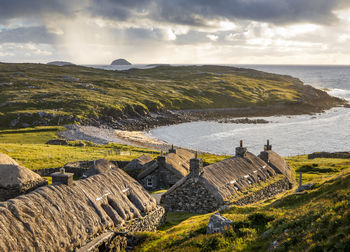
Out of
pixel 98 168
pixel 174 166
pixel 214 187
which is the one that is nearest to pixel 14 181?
pixel 98 168

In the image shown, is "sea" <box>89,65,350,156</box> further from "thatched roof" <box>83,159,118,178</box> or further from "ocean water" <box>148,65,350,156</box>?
"thatched roof" <box>83,159,118,178</box>

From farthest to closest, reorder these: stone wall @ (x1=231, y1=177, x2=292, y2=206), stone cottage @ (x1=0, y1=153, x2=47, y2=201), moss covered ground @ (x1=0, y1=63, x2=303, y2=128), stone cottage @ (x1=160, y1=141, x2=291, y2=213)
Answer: moss covered ground @ (x1=0, y1=63, x2=303, y2=128), stone wall @ (x1=231, y1=177, x2=292, y2=206), stone cottage @ (x1=160, y1=141, x2=291, y2=213), stone cottage @ (x1=0, y1=153, x2=47, y2=201)

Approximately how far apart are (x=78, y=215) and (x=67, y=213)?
691mm

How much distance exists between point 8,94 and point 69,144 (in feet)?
229

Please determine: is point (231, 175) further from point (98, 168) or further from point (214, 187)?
point (98, 168)

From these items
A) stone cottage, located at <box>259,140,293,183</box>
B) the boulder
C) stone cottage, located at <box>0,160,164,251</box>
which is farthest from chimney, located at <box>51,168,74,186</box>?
stone cottage, located at <box>259,140,293,183</box>

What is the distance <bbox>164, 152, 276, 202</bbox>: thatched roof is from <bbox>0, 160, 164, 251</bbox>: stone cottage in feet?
23.6

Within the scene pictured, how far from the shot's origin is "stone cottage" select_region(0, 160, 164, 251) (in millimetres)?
16875

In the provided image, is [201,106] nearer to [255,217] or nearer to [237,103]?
[237,103]

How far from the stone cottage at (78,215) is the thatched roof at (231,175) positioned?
283 inches

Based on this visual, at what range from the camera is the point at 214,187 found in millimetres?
31188

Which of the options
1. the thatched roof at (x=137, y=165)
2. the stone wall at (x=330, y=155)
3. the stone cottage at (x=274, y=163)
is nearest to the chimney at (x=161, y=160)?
the thatched roof at (x=137, y=165)

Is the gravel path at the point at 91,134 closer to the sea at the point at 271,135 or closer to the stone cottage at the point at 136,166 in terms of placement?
the sea at the point at 271,135

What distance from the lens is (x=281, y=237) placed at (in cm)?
1444
